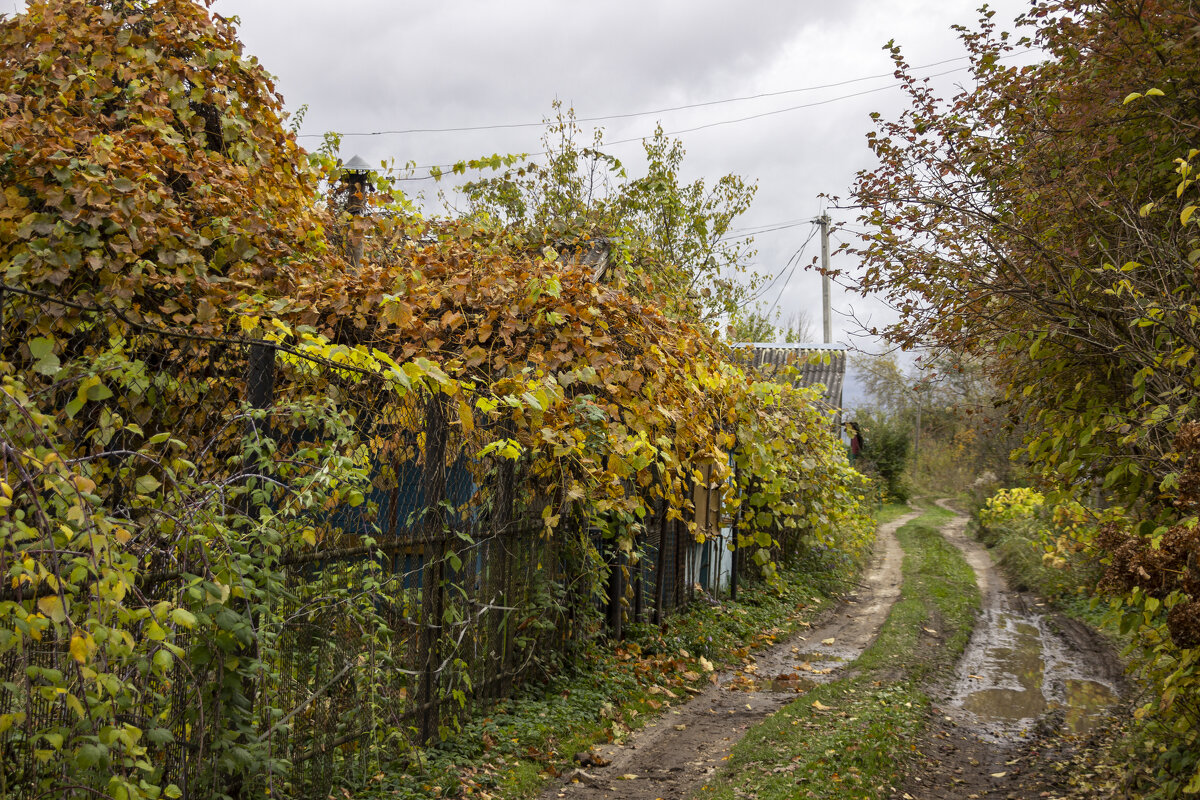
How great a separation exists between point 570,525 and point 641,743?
187 centimetres

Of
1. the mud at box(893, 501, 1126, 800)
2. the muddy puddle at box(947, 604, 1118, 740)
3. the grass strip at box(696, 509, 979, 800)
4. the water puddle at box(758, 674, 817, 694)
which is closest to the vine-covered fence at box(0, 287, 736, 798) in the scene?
the grass strip at box(696, 509, 979, 800)

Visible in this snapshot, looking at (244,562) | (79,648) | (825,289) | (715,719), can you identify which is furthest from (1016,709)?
(825,289)

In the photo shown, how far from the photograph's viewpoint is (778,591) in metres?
13.0

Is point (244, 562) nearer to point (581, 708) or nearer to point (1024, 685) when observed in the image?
point (581, 708)

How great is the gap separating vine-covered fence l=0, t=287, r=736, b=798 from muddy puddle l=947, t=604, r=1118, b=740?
4269 millimetres

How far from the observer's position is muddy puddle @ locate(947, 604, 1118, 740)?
7.91 m

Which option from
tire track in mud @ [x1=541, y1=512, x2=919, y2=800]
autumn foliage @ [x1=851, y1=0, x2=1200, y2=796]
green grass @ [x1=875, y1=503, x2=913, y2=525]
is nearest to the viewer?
autumn foliage @ [x1=851, y1=0, x2=1200, y2=796]

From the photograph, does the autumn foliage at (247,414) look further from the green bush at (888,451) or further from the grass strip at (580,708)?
the green bush at (888,451)

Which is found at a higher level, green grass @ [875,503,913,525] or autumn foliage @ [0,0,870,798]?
autumn foliage @ [0,0,870,798]

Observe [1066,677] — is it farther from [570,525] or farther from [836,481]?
[570,525]

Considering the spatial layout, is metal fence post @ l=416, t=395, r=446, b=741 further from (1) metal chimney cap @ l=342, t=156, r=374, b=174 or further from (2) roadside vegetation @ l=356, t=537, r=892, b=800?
(1) metal chimney cap @ l=342, t=156, r=374, b=174

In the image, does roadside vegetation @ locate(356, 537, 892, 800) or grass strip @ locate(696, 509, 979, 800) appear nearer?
roadside vegetation @ locate(356, 537, 892, 800)

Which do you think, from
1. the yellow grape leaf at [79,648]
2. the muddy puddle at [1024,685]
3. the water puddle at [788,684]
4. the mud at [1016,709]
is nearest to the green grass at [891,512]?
the mud at [1016,709]

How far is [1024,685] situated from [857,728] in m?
3.66
